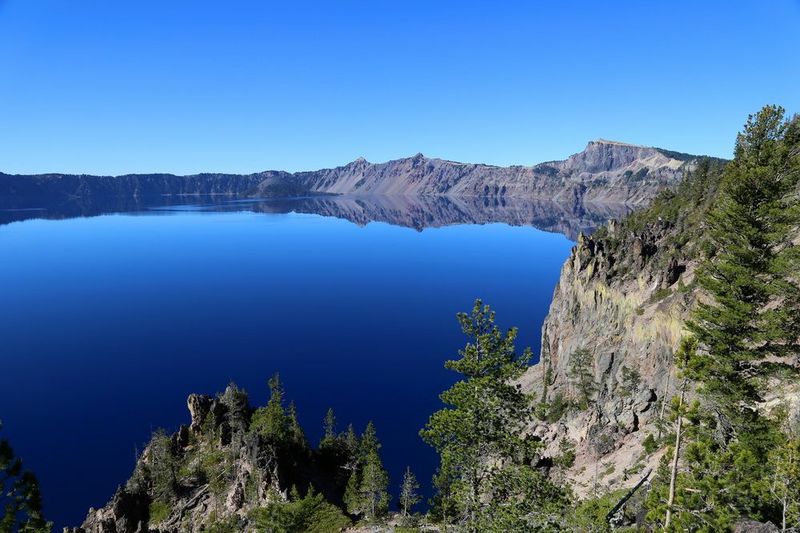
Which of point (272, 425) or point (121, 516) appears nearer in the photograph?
point (121, 516)

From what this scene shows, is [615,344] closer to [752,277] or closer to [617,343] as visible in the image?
[617,343]

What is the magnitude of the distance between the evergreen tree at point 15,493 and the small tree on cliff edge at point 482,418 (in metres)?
17.3

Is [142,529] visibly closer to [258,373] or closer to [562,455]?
[562,455]

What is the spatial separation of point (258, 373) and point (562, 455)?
91.6 m

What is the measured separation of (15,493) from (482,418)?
2005cm

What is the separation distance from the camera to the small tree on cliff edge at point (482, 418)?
812 inches

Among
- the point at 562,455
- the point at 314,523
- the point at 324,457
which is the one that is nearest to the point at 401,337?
the point at 324,457

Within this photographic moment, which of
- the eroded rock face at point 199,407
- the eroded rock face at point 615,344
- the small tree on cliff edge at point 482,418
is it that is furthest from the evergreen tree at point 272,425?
the small tree on cliff edge at point 482,418

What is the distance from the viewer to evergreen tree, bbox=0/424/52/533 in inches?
691

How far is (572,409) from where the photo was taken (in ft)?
256

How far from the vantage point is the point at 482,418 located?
20.9 m

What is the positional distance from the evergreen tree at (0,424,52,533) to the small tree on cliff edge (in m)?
17.3

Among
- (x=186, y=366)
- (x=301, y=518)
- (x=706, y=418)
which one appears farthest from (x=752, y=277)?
(x=186, y=366)

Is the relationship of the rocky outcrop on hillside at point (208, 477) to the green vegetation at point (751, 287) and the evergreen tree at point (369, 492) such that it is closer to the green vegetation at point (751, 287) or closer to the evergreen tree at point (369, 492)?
the evergreen tree at point (369, 492)
